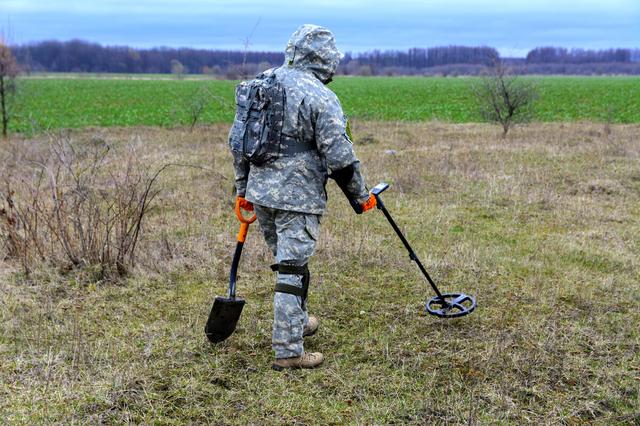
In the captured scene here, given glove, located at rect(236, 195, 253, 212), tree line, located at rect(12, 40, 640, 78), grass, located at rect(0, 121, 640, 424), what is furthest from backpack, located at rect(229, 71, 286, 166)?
tree line, located at rect(12, 40, 640, 78)

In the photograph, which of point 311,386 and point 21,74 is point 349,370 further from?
point 21,74

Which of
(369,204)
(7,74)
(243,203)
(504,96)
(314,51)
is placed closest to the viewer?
(314,51)

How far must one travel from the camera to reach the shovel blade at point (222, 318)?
411cm

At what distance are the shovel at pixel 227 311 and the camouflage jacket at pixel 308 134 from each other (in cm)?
39

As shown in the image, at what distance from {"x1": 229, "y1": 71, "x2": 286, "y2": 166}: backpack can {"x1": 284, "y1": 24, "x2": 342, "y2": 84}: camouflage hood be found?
7.5 inches

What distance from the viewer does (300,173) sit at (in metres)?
3.78

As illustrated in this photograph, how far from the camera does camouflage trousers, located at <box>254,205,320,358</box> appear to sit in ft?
12.6

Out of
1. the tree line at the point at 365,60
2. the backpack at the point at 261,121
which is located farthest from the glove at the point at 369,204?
the tree line at the point at 365,60

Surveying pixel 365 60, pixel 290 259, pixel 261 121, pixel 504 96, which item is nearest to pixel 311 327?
pixel 290 259

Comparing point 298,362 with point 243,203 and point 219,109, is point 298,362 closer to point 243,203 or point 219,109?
point 243,203

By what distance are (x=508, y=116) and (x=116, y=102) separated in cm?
2529

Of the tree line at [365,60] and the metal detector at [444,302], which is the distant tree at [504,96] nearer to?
the metal detector at [444,302]

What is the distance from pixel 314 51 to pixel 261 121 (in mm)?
533

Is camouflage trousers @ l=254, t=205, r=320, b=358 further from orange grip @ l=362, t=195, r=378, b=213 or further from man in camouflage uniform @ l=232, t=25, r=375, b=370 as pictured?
orange grip @ l=362, t=195, r=378, b=213
